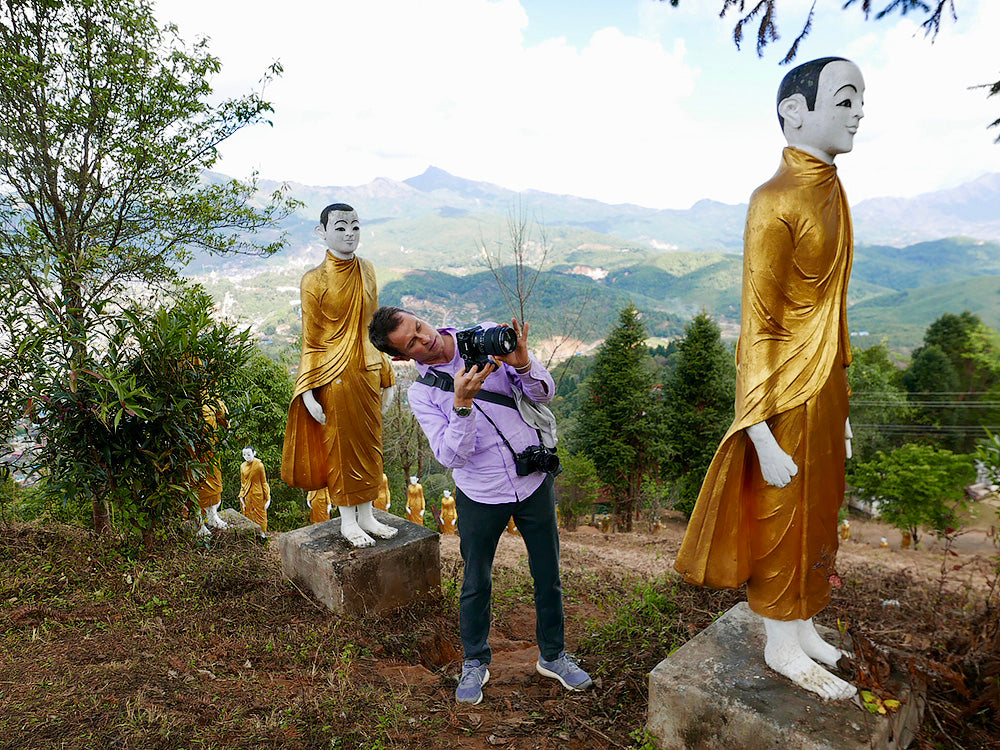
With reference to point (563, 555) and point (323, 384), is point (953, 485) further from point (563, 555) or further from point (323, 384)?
point (323, 384)

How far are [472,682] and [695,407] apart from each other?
16.7 meters

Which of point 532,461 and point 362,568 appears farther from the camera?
point 362,568

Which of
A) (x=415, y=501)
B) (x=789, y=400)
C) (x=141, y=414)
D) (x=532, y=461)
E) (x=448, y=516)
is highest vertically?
(x=789, y=400)

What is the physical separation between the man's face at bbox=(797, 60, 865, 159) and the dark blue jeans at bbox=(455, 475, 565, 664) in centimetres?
200

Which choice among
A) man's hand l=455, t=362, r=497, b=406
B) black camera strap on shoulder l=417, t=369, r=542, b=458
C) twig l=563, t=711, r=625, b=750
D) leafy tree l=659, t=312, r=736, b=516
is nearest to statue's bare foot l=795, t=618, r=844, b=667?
twig l=563, t=711, r=625, b=750

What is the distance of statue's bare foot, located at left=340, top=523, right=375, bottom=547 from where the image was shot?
14.2 feet

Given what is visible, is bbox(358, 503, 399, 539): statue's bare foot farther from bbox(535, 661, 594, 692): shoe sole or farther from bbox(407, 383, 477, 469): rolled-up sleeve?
bbox(407, 383, 477, 469): rolled-up sleeve

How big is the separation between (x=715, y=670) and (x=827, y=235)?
6.41 ft

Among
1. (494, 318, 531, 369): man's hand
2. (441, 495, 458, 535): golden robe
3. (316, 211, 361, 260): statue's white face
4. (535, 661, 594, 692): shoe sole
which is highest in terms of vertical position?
(316, 211, 361, 260): statue's white face

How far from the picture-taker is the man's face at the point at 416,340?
281 centimetres

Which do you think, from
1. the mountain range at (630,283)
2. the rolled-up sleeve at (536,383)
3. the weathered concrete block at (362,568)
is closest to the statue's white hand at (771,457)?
the rolled-up sleeve at (536,383)

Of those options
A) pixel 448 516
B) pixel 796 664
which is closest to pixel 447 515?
pixel 448 516

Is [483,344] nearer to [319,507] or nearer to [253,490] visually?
[253,490]

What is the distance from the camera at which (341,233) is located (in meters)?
4.12
